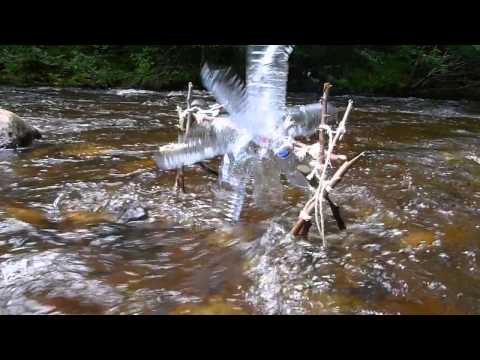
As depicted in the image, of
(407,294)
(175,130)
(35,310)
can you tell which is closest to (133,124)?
(175,130)

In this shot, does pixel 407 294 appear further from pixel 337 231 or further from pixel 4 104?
pixel 4 104

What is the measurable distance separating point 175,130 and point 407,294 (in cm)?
630

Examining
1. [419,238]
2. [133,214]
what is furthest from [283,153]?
[133,214]

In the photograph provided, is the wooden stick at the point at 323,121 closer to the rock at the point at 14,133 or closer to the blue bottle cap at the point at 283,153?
the blue bottle cap at the point at 283,153

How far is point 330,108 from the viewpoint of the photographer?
13.1 feet

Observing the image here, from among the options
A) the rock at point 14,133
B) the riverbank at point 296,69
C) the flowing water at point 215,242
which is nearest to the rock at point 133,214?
the flowing water at point 215,242

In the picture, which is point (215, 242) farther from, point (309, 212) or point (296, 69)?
point (296, 69)

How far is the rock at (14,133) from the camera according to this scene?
7.30 meters

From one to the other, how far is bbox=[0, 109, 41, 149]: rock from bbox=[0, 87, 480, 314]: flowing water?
0.32 metres

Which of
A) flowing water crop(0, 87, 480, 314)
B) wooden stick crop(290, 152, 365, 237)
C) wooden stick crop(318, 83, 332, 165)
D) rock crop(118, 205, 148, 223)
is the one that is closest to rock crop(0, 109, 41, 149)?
flowing water crop(0, 87, 480, 314)

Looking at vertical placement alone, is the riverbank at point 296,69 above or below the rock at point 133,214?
above

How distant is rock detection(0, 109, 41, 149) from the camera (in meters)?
7.30

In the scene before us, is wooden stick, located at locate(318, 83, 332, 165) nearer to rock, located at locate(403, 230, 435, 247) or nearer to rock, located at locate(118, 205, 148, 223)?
rock, located at locate(403, 230, 435, 247)

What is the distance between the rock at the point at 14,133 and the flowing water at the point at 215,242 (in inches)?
12.5
